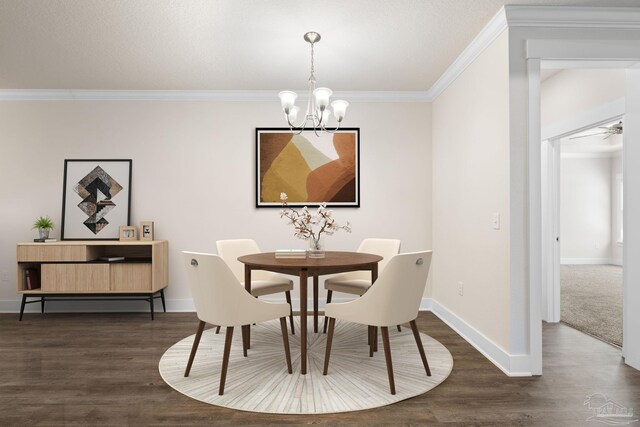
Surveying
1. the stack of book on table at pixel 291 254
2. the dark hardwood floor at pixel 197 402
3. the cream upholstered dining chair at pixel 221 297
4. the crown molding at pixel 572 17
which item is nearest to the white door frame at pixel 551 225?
the dark hardwood floor at pixel 197 402

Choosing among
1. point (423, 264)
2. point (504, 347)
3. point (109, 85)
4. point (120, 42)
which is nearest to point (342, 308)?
point (423, 264)

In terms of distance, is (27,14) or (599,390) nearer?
(599,390)

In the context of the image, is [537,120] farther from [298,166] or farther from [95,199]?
[95,199]

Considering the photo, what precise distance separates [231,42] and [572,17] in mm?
2513

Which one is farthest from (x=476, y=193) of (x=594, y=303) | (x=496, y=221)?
(x=594, y=303)

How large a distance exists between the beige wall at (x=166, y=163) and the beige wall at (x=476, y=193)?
0.74 metres

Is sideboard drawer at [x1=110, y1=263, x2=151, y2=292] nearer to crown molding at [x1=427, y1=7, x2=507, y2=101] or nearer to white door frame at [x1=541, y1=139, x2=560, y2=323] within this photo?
crown molding at [x1=427, y1=7, x2=507, y2=101]

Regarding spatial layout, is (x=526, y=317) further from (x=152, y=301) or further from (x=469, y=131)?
(x=152, y=301)

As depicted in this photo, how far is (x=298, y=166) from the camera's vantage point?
4570 mm

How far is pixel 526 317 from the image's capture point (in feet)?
8.98

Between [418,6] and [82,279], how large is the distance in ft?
13.3

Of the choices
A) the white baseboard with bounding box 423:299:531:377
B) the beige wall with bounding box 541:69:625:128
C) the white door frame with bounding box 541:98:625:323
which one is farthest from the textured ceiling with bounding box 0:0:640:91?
the white baseboard with bounding box 423:299:531:377

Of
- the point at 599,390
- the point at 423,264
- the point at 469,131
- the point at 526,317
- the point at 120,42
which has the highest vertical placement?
the point at 120,42

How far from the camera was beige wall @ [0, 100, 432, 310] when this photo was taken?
453 cm
